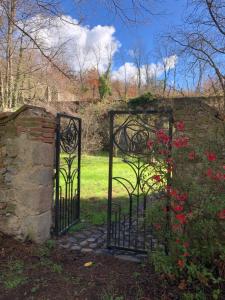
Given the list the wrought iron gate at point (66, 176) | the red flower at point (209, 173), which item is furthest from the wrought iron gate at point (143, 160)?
the wrought iron gate at point (66, 176)

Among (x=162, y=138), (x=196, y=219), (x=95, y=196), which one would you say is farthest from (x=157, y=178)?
(x=95, y=196)

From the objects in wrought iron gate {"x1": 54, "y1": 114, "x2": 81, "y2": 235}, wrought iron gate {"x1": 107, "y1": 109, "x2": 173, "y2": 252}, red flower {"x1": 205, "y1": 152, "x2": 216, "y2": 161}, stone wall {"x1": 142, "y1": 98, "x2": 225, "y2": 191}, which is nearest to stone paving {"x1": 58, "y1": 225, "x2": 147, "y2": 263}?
wrought iron gate {"x1": 107, "y1": 109, "x2": 173, "y2": 252}

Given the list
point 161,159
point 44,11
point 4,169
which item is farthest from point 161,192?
point 44,11

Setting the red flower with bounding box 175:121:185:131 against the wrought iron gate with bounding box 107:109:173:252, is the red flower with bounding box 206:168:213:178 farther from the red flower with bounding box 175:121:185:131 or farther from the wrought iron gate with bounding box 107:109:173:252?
the red flower with bounding box 175:121:185:131

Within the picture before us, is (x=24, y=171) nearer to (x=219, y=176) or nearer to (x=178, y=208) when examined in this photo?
(x=178, y=208)

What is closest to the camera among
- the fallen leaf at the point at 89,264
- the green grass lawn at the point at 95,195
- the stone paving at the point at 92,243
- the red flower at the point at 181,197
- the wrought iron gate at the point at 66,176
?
the red flower at the point at 181,197

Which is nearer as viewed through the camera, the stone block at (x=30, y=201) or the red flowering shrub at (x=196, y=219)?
the red flowering shrub at (x=196, y=219)

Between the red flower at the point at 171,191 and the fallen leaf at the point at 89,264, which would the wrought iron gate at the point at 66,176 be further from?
the red flower at the point at 171,191

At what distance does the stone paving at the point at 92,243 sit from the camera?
3.57 m

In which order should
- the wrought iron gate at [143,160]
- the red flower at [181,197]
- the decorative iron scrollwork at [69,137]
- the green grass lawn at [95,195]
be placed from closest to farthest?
the red flower at [181,197]
the wrought iron gate at [143,160]
the decorative iron scrollwork at [69,137]
the green grass lawn at [95,195]

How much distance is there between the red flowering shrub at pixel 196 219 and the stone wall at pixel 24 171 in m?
1.60

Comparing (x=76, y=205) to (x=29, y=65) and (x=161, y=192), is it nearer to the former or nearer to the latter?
(x=161, y=192)

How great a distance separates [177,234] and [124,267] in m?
0.84

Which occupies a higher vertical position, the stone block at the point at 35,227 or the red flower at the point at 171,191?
the red flower at the point at 171,191
